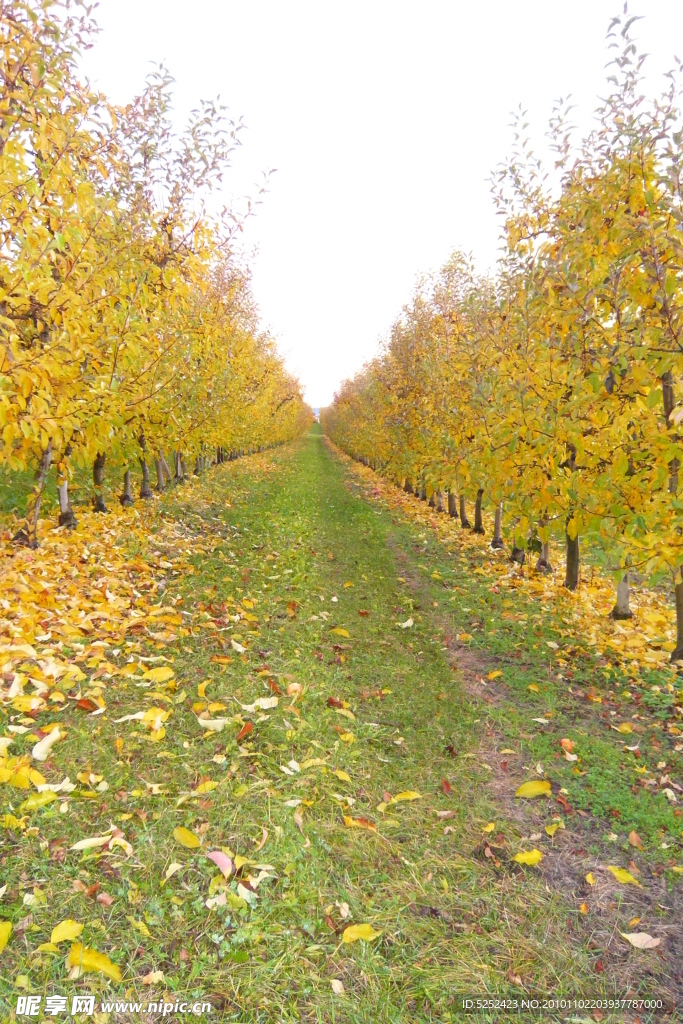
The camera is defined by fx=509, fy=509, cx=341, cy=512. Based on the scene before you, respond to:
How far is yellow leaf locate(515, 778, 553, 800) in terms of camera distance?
3.74 m

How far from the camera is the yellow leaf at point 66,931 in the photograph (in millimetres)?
2242

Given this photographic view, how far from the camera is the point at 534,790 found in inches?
148

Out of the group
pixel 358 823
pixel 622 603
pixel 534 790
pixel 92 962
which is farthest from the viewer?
pixel 622 603

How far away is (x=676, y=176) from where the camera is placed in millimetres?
3926

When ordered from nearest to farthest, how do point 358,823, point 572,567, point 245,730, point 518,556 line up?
point 358,823
point 245,730
point 572,567
point 518,556

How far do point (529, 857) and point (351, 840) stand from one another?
109 cm

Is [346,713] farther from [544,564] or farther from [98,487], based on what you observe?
[98,487]

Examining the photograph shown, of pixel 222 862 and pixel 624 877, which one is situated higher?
pixel 222 862

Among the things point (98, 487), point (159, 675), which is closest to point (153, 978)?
point (159, 675)

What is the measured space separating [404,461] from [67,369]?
14.0m

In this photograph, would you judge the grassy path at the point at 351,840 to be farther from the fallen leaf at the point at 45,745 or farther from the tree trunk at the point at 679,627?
the tree trunk at the point at 679,627

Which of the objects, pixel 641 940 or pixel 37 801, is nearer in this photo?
pixel 641 940

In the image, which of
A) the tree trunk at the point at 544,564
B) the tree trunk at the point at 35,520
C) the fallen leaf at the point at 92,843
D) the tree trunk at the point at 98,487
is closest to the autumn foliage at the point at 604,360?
the tree trunk at the point at 544,564

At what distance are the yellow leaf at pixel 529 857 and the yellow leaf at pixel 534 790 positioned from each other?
1.97 ft
